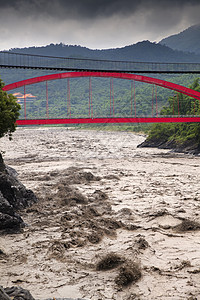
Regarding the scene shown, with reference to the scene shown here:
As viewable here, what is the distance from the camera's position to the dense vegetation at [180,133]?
3088 centimetres

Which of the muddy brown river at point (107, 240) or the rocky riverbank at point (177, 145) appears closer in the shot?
the muddy brown river at point (107, 240)

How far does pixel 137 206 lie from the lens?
11891 mm

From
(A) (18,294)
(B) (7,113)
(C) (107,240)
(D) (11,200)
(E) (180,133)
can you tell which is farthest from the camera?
(E) (180,133)

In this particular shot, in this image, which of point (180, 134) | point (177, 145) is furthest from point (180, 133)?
point (177, 145)

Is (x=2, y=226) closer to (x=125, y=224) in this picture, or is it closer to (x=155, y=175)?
(x=125, y=224)

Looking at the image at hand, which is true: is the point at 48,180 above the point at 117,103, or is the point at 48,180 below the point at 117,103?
below

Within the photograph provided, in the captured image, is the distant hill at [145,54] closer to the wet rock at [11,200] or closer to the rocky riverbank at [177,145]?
the rocky riverbank at [177,145]

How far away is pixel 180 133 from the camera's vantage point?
34.3 metres

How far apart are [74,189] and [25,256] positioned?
22.3ft

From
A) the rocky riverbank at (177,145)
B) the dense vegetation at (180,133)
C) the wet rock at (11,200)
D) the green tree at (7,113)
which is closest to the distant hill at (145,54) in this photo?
the dense vegetation at (180,133)

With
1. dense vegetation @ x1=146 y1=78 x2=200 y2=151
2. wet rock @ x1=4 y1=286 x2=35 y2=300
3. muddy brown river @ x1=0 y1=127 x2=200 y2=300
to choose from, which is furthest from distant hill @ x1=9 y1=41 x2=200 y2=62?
wet rock @ x1=4 y1=286 x2=35 y2=300

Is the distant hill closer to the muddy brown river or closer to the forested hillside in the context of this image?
the forested hillside

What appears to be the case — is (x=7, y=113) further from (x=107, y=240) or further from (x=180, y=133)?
(x=180, y=133)

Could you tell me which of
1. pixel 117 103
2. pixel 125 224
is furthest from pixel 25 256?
pixel 117 103
